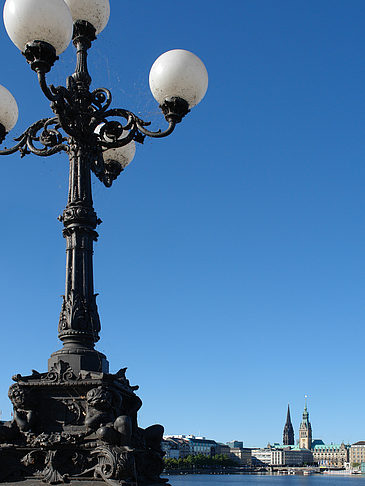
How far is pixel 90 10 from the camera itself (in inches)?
348

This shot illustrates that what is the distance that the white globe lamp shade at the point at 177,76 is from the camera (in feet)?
26.5

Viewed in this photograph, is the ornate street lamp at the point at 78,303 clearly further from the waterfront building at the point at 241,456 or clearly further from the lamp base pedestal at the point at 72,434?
the waterfront building at the point at 241,456

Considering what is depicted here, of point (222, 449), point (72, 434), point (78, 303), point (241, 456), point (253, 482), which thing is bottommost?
point (241, 456)

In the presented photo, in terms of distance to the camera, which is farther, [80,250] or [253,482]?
[253,482]

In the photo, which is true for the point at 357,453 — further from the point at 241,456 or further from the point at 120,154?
the point at 120,154

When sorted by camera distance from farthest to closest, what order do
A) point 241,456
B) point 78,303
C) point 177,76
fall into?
point 241,456
point 177,76
point 78,303

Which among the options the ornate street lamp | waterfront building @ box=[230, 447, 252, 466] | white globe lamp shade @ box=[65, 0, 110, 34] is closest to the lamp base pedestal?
the ornate street lamp

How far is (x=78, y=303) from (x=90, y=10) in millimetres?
4145

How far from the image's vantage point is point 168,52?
8156 mm

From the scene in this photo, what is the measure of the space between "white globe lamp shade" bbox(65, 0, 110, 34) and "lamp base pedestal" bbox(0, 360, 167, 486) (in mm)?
4791

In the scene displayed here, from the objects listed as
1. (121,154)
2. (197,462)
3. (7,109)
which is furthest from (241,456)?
(7,109)

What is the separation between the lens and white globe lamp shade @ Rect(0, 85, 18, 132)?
861 cm

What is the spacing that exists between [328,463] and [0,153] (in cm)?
20654

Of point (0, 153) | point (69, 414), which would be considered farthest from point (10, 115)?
point (69, 414)
